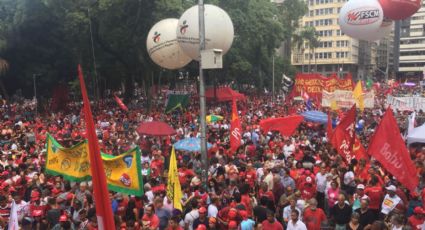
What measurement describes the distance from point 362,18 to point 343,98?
9142mm

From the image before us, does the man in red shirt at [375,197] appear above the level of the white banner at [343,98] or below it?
below

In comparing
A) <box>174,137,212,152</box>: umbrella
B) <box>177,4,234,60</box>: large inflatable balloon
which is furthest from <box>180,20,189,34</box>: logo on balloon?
<box>174,137,212,152</box>: umbrella

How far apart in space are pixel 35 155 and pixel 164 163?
398 centimetres

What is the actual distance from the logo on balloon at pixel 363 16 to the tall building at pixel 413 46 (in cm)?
10580

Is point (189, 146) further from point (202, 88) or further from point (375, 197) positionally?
point (375, 197)

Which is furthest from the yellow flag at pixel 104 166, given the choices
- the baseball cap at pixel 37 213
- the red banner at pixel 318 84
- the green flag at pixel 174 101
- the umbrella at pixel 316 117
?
the red banner at pixel 318 84

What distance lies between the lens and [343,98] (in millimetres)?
24312

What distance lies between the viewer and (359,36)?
16.3m

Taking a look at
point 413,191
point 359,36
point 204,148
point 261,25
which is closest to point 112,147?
point 204,148

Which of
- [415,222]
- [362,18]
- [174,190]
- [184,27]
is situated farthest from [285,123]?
[415,222]

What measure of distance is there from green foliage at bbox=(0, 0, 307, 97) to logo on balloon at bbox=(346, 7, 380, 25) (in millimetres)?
14348

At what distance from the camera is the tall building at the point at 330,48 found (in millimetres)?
104625

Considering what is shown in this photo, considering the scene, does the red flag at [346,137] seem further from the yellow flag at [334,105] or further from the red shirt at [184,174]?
the yellow flag at [334,105]

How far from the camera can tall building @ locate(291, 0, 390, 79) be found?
104625 millimetres
